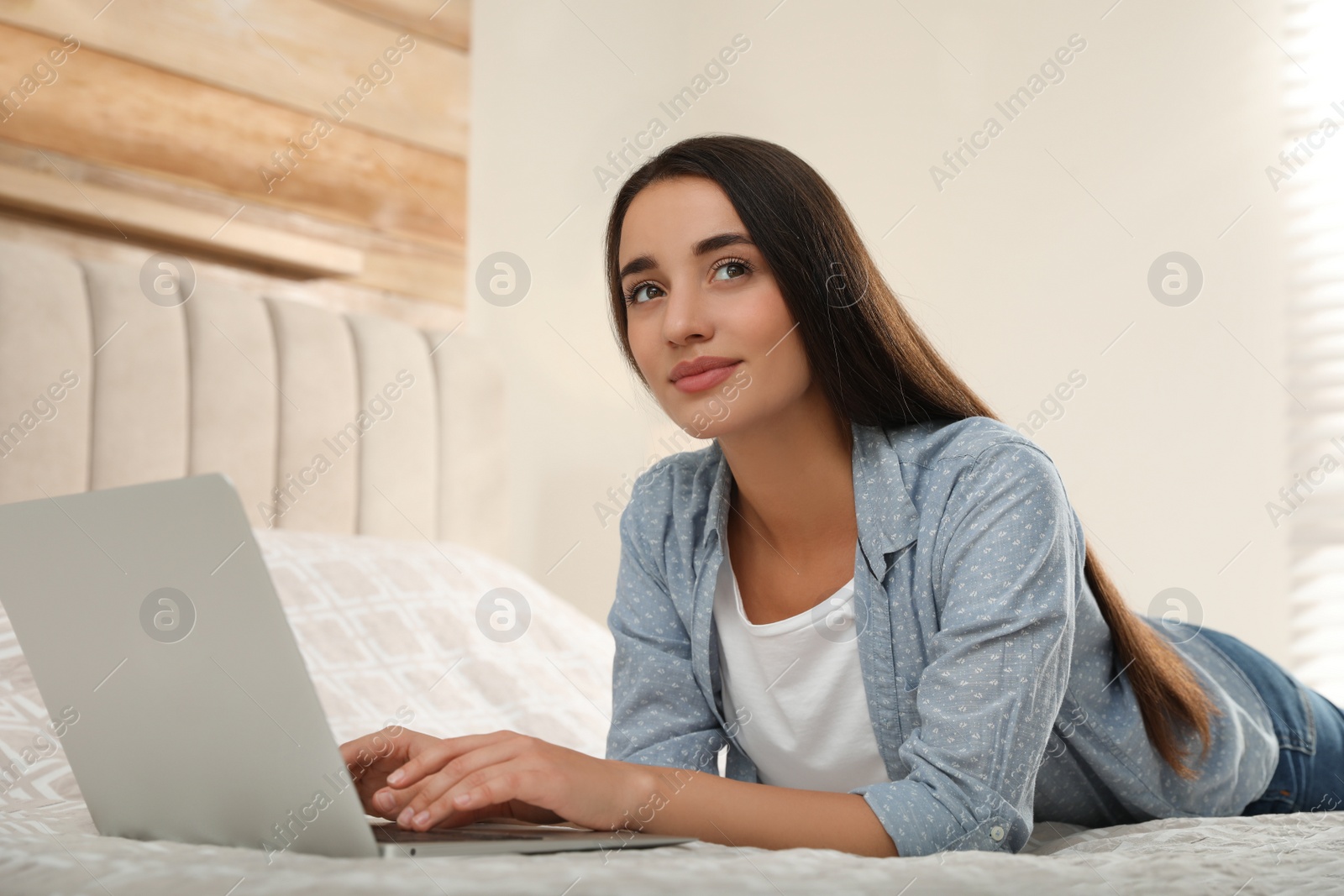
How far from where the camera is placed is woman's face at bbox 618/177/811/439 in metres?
1.03

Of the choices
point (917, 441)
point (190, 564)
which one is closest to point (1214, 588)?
point (917, 441)

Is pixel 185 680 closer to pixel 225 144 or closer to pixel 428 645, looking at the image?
pixel 428 645

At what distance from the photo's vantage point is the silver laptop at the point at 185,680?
2.01 ft

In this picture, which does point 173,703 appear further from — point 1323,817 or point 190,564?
point 1323,817

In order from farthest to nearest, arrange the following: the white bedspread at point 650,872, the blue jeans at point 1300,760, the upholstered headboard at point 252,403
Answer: the upholstered headboard at point 252,403 < the blue jeans at point 1300,760 < the white bedspread at point 650,872

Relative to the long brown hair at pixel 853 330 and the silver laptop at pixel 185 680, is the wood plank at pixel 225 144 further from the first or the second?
the silver laptop at pixel 185 680

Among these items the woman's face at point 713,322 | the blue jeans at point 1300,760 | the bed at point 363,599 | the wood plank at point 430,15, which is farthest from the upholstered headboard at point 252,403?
the blue jeans at point 1300,760

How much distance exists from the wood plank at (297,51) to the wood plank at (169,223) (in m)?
0.27

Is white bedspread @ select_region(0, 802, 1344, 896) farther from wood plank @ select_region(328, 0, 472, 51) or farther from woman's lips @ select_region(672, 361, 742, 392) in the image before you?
wood plank @ select_region(328, 0, 472, 51)

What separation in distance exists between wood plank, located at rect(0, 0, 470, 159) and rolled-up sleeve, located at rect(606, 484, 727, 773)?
144 centimetres

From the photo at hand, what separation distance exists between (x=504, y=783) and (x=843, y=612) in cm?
40

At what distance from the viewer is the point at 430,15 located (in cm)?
243

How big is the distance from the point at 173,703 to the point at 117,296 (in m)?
1.34

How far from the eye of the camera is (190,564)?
2.07 ft
